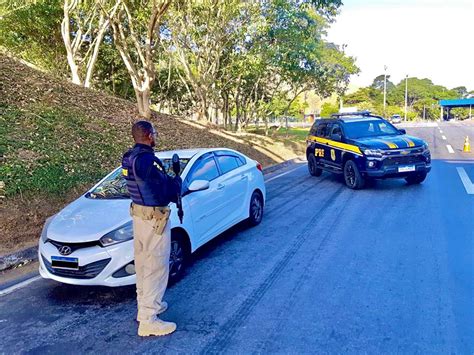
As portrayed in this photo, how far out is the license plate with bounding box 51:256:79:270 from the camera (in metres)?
4.03

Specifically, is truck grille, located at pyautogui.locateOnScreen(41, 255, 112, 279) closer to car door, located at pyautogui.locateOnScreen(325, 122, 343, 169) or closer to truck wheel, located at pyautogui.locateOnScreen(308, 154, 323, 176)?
car door, located at pyautogui.locateOnScreen(325, 122, 343, 169)

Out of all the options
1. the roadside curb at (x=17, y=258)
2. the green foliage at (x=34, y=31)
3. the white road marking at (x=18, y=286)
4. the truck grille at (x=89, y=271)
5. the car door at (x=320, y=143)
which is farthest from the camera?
the green foliage at (x=34, y=31)

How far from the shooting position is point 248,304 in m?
3.91

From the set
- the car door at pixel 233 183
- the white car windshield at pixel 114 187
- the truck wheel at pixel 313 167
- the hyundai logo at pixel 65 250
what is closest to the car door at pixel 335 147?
the truck wheel at pixel 313 167

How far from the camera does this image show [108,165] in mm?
9484

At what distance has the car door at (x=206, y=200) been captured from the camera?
197 inches

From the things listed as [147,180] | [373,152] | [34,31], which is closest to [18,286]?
[147,180]

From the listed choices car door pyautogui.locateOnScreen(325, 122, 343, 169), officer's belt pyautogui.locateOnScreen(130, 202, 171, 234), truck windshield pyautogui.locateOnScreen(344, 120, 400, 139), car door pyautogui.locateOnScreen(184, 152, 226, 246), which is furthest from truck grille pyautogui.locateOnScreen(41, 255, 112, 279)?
truck windshield pyautogui.locateOnScreen(344, 120, 400, 139)

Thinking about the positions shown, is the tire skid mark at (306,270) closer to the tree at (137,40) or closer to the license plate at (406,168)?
the license plate at (406,168)

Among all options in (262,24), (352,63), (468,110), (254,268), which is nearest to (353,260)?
(254,268)

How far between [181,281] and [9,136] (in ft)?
20.0

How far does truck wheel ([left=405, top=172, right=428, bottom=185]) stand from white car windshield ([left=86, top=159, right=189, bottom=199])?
21.2ft

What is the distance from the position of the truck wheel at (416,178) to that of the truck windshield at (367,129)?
3.99 ft

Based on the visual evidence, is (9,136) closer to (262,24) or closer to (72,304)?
(72,304)
